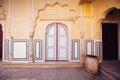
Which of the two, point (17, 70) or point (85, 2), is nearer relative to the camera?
point (17, 70)

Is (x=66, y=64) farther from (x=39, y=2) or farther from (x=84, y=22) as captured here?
(x=39, y=2)

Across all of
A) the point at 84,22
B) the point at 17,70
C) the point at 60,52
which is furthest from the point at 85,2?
the point at 17,70

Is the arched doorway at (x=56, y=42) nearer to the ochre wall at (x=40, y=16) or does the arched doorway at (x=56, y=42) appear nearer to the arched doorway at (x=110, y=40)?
the ochre wall at (x=40, y=16)

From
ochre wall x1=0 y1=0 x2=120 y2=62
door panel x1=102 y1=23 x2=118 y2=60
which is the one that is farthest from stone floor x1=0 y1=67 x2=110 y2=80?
door panel x1=102 y1=23 x2=118 y2=60

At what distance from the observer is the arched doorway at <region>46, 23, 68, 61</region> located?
9867mm

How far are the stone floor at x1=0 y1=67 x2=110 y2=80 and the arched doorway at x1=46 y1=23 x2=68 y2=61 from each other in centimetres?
109

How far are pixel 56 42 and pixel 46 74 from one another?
2411 millimetres

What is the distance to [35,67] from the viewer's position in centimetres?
909

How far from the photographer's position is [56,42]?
9.91 metres

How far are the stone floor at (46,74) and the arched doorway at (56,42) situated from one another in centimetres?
109

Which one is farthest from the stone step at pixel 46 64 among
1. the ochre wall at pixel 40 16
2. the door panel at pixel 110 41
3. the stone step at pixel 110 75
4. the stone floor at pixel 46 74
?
the door panel at pixel 110 41

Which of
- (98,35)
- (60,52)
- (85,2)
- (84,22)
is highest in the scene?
(85,2)

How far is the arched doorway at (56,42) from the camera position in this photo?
9.87 m

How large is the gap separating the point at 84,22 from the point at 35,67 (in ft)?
9.78
